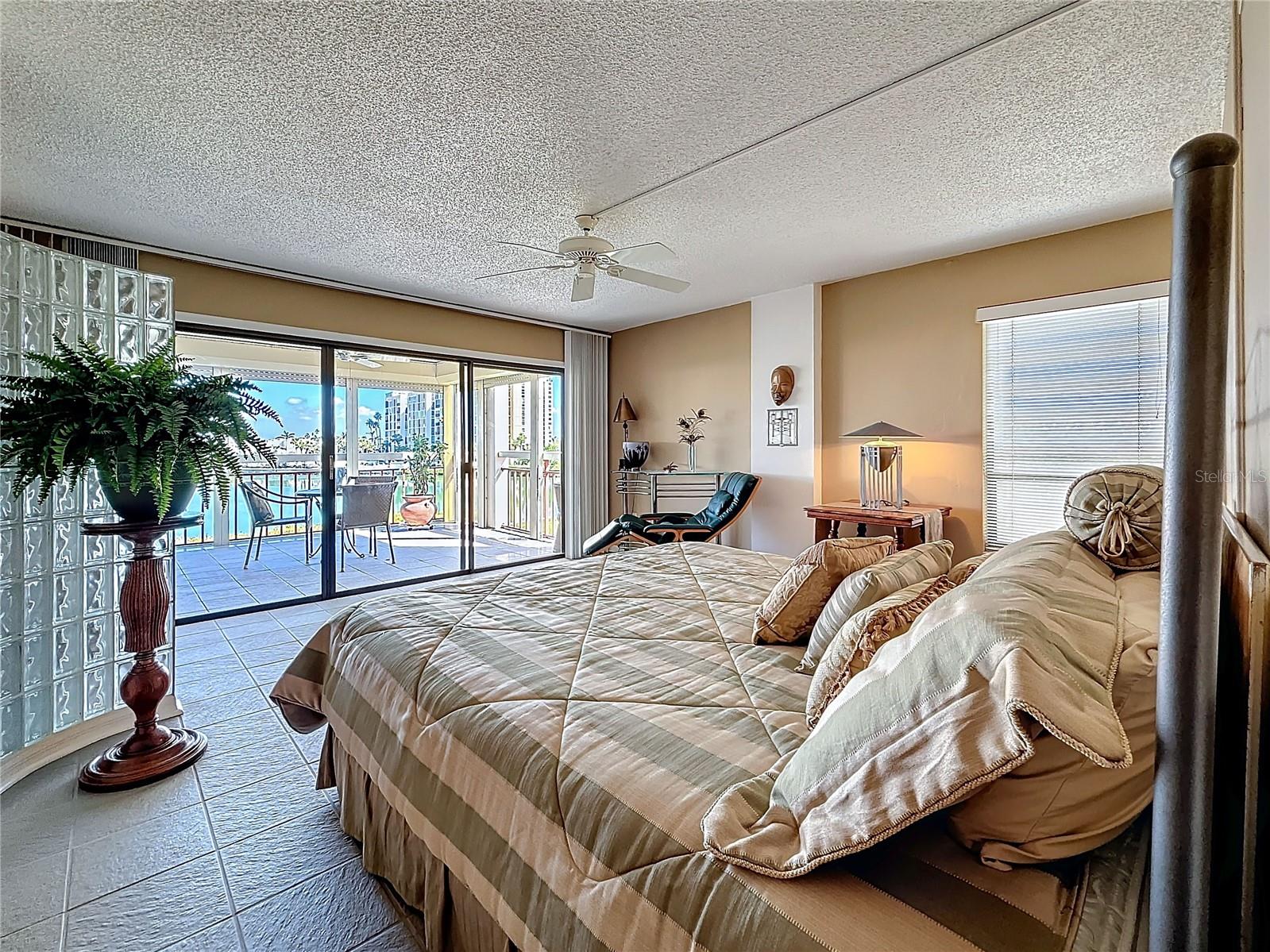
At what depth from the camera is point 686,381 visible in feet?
19.4

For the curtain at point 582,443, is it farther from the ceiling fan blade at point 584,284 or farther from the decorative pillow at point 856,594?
the decorative pillow at point 856,594

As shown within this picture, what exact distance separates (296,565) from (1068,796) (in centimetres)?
582

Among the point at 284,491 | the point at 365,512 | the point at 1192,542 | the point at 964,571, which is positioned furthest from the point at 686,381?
the point at 1192,542

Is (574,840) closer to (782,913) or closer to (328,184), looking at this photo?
(782,913)

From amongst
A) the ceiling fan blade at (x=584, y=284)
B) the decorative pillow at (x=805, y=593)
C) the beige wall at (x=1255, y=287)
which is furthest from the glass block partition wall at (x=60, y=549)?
the beige wall at (x=1255, y=287)

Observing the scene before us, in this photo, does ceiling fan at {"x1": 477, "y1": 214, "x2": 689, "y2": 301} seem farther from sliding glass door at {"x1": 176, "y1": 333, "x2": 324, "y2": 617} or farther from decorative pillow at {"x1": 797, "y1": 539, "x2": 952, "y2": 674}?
sliding glass door at {"x1": 176, "y1": 333, "x2": 324, "y2": 617}

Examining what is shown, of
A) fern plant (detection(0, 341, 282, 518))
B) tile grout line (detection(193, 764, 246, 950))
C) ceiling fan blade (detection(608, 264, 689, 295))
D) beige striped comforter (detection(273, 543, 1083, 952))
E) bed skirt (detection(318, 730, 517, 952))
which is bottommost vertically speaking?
tile grout line (detection(193, 764, 246, 950))

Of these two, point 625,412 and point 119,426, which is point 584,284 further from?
point 625,412

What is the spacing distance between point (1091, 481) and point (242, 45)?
111 inches

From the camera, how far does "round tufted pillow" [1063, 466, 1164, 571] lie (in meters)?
1.26

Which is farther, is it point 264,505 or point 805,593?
point 264,505

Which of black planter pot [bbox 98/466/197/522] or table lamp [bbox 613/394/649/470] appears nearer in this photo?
black planter pot [bbox 98/466/197/522]

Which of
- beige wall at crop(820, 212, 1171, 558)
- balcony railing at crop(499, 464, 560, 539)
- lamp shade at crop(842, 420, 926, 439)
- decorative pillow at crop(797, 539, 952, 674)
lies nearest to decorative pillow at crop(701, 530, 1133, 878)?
decorative pillow at crop(797, 539, 952, 674)

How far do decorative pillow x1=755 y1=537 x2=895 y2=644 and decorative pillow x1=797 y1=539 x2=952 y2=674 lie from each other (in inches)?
3.1
